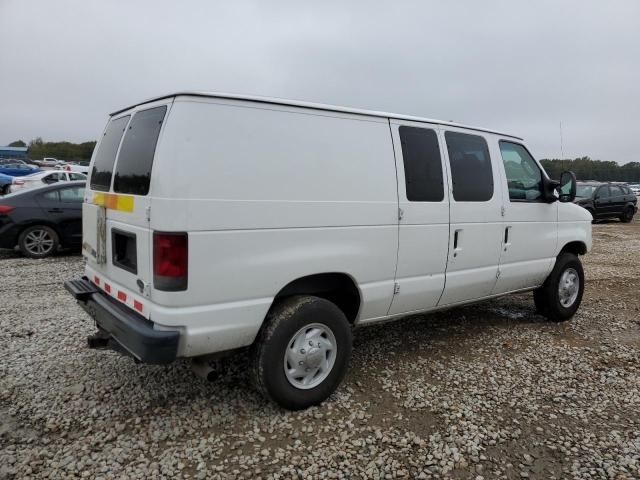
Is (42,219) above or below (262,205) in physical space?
below

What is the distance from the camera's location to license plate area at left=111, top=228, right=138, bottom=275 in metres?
3.12

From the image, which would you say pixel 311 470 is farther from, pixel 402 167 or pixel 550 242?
pixel 550 242

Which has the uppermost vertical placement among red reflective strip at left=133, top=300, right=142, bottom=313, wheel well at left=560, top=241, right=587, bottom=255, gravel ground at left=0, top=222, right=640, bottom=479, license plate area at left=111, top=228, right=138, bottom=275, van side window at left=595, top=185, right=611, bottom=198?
van side window at left=595, top=185, right=611, bottom=198

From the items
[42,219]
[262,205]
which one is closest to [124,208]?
[262,205]

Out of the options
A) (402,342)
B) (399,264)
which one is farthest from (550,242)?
(399,264)

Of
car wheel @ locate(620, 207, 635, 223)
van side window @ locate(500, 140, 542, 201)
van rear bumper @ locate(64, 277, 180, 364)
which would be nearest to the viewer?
van rear bumper @ locate(64, 277, 180, 364)

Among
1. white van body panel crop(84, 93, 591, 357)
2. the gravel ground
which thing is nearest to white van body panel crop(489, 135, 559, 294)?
white van body panel crop(84, 93, 591, 357)

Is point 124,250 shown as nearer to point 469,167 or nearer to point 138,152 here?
point 138,152

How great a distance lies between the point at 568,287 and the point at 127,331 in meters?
4.90

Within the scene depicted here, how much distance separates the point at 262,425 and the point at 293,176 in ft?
5.48

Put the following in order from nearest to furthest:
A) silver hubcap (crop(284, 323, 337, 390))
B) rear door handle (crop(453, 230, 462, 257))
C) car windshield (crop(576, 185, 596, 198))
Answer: silver hubcap (crop(284, 323, 337, 390))
rear door handle (crop(453, 230, 462, 257))
car windshield (crop(576, 185, 596, 198))

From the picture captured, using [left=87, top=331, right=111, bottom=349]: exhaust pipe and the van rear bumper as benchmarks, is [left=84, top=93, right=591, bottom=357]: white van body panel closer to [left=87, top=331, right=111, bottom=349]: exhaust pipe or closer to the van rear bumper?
the van rear bumper

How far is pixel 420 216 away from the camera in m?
3.91

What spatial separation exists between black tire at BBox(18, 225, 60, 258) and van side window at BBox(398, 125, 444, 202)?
7.47 metres
